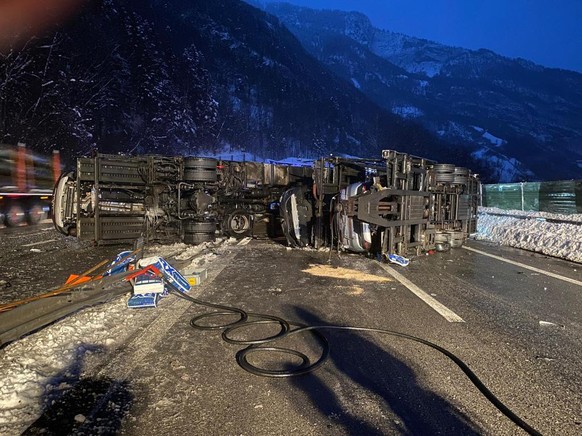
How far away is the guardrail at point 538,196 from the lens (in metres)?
16.2

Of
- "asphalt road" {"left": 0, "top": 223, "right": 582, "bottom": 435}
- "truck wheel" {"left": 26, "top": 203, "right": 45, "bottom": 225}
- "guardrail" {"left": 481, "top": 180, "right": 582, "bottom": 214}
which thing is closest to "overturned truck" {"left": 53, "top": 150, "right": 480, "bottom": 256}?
"asphalt road" {"left": 0, "top": 223, "right": 582, "bottom": 435}

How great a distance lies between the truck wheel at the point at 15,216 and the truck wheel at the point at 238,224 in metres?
9.13

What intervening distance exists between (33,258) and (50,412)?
22.3 ft

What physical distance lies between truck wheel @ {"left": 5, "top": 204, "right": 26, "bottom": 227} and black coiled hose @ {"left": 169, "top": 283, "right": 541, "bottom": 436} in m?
13.4

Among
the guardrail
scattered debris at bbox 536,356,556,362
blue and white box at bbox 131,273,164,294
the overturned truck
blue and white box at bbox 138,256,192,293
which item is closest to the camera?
scattered debris at bbox 536,356,556,362

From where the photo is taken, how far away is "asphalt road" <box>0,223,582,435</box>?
93.3 inches

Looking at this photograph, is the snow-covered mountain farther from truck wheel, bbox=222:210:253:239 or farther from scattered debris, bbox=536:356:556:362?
scattered debris, bbox=536:356:556:362

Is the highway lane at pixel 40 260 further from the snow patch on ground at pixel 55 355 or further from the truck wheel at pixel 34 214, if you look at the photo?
the truck wheel at pixel 34 214

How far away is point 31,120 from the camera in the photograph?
25.0 metres

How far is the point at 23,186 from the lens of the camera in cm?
1520

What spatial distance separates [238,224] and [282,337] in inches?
319

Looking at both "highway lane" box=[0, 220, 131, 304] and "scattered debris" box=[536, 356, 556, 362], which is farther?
"highway lane" box=[0, 220, 131, 304]

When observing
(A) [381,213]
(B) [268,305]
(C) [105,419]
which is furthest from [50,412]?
(A) [381,213]

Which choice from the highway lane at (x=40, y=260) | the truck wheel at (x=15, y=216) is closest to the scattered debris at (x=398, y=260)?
the highway lane at (x=40, y=260)
